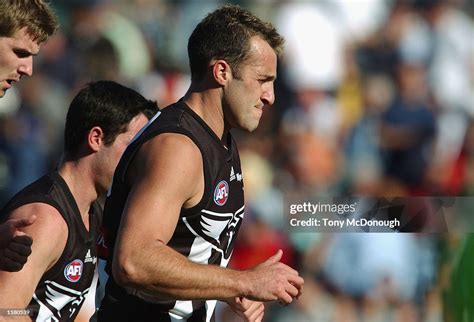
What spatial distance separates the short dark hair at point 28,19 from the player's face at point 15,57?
23mm

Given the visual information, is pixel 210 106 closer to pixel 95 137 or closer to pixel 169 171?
pixel 169 171

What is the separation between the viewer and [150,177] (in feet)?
10.4

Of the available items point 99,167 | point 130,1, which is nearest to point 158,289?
point 99,167

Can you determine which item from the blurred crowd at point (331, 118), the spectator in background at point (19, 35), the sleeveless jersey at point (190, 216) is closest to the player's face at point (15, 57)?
the spectator in background at point (19, 35)

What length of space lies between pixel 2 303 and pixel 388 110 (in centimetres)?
337

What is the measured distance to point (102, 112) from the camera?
427cm

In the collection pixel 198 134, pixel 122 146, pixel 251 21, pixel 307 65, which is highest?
pixel 307 65

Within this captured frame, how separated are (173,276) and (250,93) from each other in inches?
35.4

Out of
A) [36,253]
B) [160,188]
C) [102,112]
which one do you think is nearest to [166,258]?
[160,188]

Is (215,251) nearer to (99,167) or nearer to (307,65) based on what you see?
(99,167)

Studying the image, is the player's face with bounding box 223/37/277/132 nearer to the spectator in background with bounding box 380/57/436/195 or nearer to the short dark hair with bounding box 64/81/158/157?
the short dark hair with bounding box 64/81/158/157

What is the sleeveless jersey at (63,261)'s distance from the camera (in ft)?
12.4

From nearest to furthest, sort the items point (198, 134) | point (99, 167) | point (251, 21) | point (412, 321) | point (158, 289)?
point (158, 289) → point (198, 134) → point (251, 21) → point (99, 167) → point (412, 321)

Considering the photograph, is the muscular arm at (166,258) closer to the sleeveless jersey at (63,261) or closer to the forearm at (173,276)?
the forearm at (173,276)
